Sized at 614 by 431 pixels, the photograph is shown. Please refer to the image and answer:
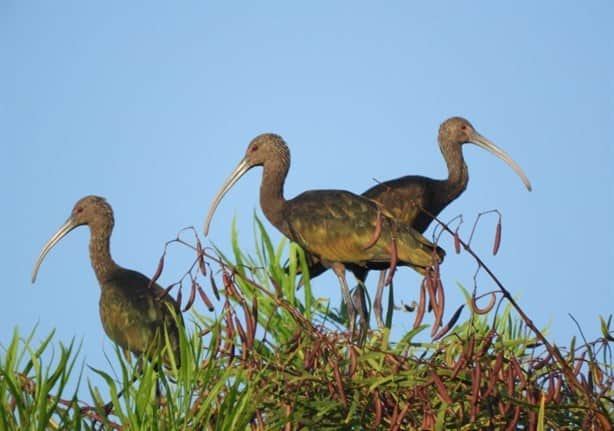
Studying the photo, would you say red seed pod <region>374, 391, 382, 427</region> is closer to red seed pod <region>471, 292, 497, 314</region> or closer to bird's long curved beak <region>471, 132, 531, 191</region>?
red seed pod <region>471, 292, 497, 314</region>

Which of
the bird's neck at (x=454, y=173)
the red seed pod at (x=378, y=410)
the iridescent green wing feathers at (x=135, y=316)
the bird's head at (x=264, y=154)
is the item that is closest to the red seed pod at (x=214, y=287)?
the red seed pod at (x=378, y=410)

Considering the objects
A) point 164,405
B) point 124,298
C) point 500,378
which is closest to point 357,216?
point 124,298

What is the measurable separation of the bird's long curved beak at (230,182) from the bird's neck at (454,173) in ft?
7.17

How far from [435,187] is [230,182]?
7.35 ft

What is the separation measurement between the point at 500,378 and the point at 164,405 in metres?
2.01

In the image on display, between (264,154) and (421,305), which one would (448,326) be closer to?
(421,305)

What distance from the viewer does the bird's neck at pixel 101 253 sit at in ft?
46.2

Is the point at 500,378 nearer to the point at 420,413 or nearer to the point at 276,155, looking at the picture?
the point at 420,413

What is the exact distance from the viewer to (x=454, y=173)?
1430cm

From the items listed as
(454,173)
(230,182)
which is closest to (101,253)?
(230,182)

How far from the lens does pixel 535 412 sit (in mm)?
5629

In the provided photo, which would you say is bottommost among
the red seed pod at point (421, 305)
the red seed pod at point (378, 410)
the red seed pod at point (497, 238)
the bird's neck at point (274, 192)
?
the red seed pod at point (378, 410)

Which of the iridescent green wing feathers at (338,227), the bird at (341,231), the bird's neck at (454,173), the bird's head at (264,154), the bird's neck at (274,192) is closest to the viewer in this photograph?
the bird at (341,231)

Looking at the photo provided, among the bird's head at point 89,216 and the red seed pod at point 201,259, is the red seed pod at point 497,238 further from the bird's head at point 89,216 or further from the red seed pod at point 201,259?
the bird's head at point 89,216
